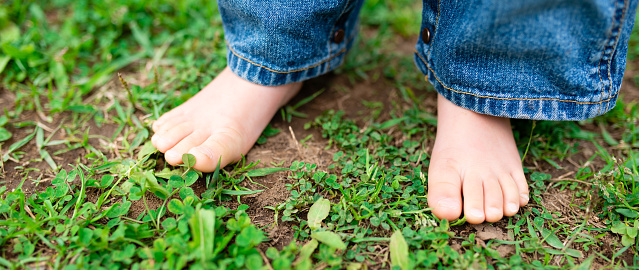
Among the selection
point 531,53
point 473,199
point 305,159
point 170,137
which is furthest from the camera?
point 305,159

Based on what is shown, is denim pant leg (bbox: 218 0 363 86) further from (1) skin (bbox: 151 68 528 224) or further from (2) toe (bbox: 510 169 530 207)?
(2) toe (bbox: 510 169 530 207)

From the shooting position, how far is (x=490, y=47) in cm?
113

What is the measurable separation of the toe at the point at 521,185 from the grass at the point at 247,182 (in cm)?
5

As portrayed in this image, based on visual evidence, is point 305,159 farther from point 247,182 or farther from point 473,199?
point 473,199

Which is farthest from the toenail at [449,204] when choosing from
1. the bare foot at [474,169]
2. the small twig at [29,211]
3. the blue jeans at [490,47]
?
the small twig at [29,211]

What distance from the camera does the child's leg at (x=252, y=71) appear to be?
4.15 ft

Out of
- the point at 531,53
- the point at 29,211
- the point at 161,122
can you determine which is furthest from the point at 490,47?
the point at 29,211

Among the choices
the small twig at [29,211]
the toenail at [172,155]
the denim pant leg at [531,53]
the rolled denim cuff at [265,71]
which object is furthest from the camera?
the rolled denim cuff at [265,71]

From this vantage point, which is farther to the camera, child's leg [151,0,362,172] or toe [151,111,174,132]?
toe [151,111,174,132]

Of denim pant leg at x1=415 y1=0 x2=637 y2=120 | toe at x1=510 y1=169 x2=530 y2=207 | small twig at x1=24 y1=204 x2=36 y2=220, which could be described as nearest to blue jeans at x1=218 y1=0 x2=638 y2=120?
denim pant leg at x1=415 y1=0 x2=637 y2=120

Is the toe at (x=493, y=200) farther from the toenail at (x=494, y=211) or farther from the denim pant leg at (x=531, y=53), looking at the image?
the denim pant leg at (x=531, y=53)

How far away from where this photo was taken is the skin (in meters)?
1.23

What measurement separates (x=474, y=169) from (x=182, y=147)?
0.95 m

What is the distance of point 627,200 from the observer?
49.6 inches
